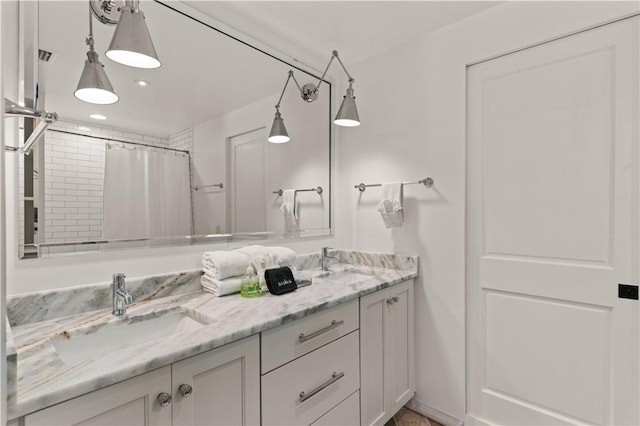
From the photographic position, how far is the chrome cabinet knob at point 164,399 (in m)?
0.90

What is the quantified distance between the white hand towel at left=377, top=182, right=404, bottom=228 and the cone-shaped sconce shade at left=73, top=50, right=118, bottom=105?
1562 mm

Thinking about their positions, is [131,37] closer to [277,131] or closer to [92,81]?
[92,81]

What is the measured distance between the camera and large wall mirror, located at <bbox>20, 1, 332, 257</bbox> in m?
1.21

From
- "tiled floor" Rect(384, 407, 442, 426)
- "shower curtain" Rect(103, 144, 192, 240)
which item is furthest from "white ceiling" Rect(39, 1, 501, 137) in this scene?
"tiled floor" Rect(384, 407, 442, 426)

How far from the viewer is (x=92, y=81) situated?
121cm

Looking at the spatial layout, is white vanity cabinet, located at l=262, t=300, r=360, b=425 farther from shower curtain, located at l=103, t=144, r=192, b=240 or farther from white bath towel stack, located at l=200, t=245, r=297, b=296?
shower curtain, located at l=103, t=144, r=192, b=240

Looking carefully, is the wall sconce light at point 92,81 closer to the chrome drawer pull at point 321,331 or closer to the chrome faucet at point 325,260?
the chrome drawer pull at point 321,331

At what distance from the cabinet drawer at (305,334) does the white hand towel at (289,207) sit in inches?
30.4

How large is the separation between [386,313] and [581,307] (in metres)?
0.94

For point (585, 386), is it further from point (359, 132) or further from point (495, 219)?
point (359, 132)

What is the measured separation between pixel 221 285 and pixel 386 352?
100cm

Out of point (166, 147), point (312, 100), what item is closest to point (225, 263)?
point (166, 147)

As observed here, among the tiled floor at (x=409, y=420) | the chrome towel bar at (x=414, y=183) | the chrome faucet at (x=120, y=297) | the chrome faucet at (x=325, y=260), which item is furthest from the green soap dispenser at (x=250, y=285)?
the tiled floor at (x=409, y=420)

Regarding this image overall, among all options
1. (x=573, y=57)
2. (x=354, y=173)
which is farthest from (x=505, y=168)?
(x=354, y=173)
